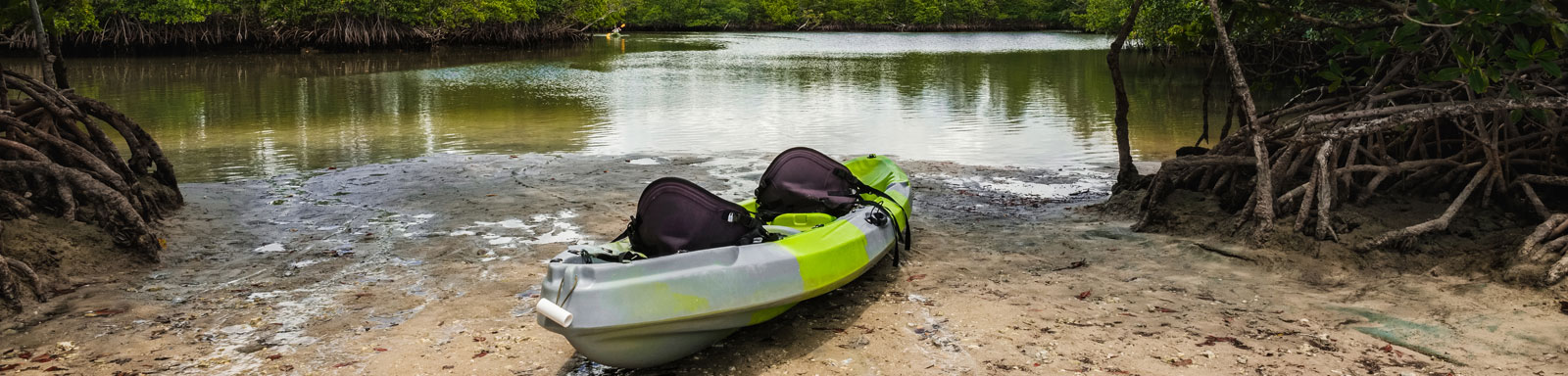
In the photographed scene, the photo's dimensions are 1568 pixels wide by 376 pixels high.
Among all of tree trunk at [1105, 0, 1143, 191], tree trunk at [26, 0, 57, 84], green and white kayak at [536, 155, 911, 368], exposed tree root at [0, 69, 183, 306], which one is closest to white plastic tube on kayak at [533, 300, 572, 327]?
green and white kayak at [536, 155, 911, 368]

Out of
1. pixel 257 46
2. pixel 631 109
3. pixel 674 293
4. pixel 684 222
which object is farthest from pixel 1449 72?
pixel 257 46

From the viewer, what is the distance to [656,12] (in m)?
79.4

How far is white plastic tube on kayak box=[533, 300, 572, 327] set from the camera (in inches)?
153

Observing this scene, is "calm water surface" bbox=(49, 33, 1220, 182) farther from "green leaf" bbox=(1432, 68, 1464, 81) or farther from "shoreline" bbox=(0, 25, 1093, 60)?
"green leaf" bbox=(1432, 68, 1464, 81)

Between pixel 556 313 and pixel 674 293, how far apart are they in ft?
1.59

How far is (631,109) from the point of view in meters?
17.4

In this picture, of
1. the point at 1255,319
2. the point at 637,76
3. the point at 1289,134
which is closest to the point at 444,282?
the point at 1255,319

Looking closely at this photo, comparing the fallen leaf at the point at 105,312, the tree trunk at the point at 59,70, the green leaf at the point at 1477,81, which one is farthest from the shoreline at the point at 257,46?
the green leaf at the point at 1477,81

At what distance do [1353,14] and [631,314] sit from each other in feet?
50.1

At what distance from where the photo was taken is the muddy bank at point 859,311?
4.41 metres

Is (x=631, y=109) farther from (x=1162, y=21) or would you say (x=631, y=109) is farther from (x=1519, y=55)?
(x=1519, y=55)

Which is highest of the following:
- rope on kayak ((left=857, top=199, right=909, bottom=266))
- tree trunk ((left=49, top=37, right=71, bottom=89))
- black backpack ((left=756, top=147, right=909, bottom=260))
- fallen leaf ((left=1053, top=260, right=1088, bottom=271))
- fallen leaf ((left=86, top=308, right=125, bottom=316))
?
tree trunk ((left=49, top=37, right=71, bottom=89))

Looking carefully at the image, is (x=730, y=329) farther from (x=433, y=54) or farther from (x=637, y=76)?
(x=433, y=54)

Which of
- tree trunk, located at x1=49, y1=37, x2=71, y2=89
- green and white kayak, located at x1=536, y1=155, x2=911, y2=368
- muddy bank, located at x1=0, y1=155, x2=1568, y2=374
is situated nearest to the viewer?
green and white kayak, located at x1=536, y1=155, x2=911, y2=368
